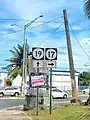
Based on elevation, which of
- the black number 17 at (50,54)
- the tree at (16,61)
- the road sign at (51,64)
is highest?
the tree at (16,61)

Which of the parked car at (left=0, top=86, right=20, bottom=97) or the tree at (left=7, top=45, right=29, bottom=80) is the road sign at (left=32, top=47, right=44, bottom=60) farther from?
the tree at (left=7, top=45, right=29, bottom=80)

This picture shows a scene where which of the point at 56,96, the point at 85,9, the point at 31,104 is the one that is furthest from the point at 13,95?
the point at 85,9

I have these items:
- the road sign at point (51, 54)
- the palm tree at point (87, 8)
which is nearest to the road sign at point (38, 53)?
the road sign at point (51, 54)

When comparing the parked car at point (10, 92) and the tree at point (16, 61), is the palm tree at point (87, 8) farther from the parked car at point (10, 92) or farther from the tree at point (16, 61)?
the tree at point (16, 61)

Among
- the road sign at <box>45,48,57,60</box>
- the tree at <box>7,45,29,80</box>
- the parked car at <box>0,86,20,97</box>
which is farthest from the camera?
the tree at <box>7,45,29,80</box>

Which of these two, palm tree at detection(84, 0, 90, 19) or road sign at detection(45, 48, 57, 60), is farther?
road sign at detection(45, 48, 57, 60)

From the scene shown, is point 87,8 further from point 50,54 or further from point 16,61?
point 16,61

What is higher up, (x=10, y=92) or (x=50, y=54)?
(x=50, y=54)

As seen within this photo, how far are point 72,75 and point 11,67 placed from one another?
46.7 metres

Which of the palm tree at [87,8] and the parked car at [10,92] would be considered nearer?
the palm tree at [87,8]

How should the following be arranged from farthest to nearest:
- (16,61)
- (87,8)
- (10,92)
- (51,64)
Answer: (16,61), (10,92), (51,64), (87,8)

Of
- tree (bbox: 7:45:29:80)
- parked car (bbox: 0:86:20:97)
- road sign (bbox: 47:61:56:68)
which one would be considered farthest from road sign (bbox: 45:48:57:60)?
tree (bbox: 7:45:29:80)

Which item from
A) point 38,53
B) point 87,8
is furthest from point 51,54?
point 87,8

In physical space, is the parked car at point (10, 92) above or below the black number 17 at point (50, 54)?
below
